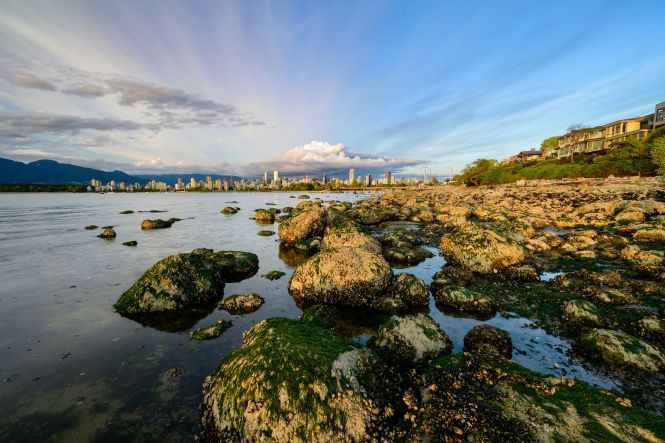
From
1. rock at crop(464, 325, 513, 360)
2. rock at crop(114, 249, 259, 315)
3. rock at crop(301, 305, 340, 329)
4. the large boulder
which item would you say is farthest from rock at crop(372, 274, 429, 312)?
the large boulder

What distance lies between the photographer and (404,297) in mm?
11922

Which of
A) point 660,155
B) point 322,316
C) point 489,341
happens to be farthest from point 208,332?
point 660,155

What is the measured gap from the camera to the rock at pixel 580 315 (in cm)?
945

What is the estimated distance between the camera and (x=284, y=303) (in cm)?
1236

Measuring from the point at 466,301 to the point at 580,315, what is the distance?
11.2ft

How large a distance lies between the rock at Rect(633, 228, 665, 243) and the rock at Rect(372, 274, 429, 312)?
17136 millimetres

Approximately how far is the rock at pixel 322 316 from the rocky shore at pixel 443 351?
0.05 m

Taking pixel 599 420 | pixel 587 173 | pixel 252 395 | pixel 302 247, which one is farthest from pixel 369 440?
pixel 587 173

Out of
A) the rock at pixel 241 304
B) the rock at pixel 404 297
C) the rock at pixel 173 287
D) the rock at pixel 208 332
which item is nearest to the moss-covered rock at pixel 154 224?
the rock at pixel 173 287

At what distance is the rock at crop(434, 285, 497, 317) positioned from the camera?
10953mm

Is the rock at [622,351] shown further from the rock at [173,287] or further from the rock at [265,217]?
the rock at [265,217]

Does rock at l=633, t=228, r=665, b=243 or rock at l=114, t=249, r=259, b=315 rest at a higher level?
rock at l=633, t=228, r=665, b=243

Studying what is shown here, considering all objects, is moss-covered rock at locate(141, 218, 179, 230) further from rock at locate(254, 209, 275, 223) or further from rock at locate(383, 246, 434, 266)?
rock at locate(383, 246, 434, 266)

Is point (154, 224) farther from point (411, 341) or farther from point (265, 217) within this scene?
point (411, 341)
